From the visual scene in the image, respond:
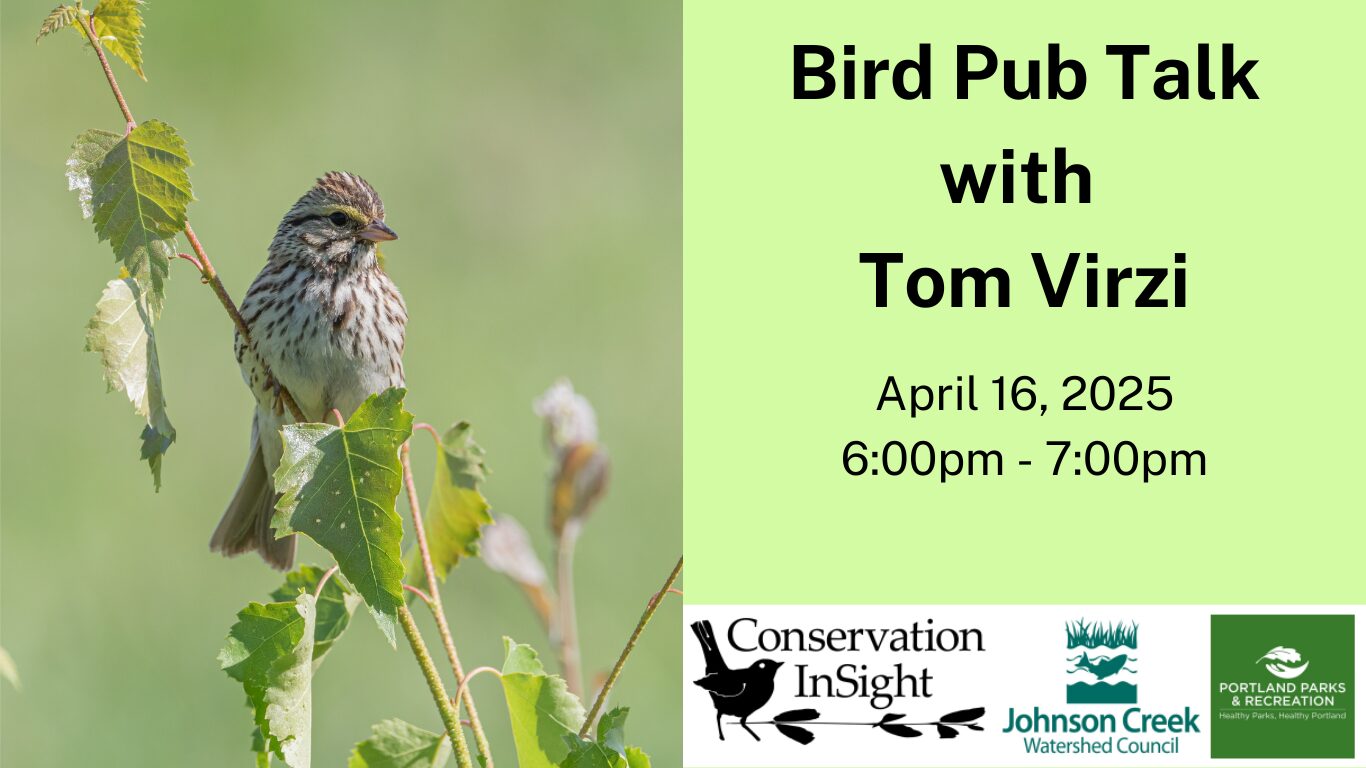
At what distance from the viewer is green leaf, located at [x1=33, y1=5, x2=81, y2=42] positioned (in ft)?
5.05

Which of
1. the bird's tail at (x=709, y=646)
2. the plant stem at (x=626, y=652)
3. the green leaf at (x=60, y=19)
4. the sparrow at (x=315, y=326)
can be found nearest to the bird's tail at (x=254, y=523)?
the sparrow at (x=315, y=326)

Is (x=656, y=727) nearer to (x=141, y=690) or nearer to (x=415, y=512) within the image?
(x=141, y=690)

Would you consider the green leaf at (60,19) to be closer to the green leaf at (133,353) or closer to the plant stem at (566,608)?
the green leaf at (133,353)

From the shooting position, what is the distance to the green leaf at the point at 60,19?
154cm

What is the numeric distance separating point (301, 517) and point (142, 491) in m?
3.82

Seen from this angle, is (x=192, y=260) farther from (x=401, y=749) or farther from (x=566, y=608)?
(x=566, y=608)

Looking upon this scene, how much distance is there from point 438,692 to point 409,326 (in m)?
3.94

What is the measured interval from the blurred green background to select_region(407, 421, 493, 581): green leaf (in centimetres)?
230

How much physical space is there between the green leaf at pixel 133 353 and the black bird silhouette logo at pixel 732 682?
1.03 m

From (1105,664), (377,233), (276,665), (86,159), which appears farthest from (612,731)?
(1105,664)

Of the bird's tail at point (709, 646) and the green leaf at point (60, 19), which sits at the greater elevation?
the green leaf at point (60, 19)

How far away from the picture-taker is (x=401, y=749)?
5.63 ft

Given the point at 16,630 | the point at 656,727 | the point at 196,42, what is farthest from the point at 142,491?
the point at 196,42

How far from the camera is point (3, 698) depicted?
432 centimetres
